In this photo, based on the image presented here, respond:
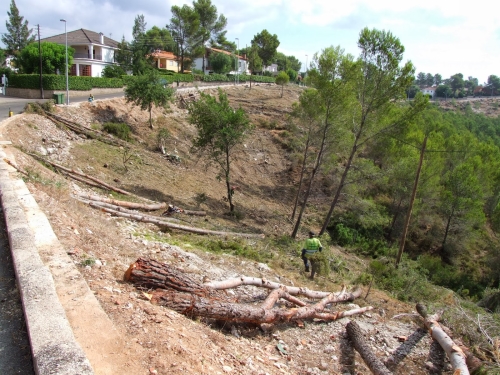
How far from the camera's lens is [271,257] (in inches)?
470

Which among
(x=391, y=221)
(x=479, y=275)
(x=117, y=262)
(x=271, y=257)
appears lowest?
(x=479, y=275)

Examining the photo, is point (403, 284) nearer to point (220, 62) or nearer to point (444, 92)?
point (220, 62)

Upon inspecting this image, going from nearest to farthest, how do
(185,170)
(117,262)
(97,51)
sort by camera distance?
(117,262), (185,170), (97,51)

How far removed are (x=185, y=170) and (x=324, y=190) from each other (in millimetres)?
10802

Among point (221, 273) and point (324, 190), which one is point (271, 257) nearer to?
point (221, 273)

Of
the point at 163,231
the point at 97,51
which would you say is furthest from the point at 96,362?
the point at 97,51

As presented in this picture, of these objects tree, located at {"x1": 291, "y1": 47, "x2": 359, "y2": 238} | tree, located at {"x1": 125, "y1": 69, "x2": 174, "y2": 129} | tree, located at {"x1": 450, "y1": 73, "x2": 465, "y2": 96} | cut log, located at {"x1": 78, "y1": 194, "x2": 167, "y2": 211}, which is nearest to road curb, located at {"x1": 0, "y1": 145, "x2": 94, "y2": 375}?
cut log, located at {"x1": 78, "y1": 194, "x2": 167, "y2": 211}

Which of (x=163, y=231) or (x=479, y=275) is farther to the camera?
(x=479, y=275)

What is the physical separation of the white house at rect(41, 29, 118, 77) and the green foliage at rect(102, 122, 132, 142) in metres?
23.0

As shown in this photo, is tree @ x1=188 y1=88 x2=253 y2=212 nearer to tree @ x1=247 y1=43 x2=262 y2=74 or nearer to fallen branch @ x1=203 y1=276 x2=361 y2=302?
fallen branch @ x1=203 y1=276 x2=361 y2=302

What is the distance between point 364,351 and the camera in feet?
22.0

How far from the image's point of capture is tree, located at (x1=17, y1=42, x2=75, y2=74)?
3331 centimetres

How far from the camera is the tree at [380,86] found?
16.4 m

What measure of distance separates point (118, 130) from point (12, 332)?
2206 cm
